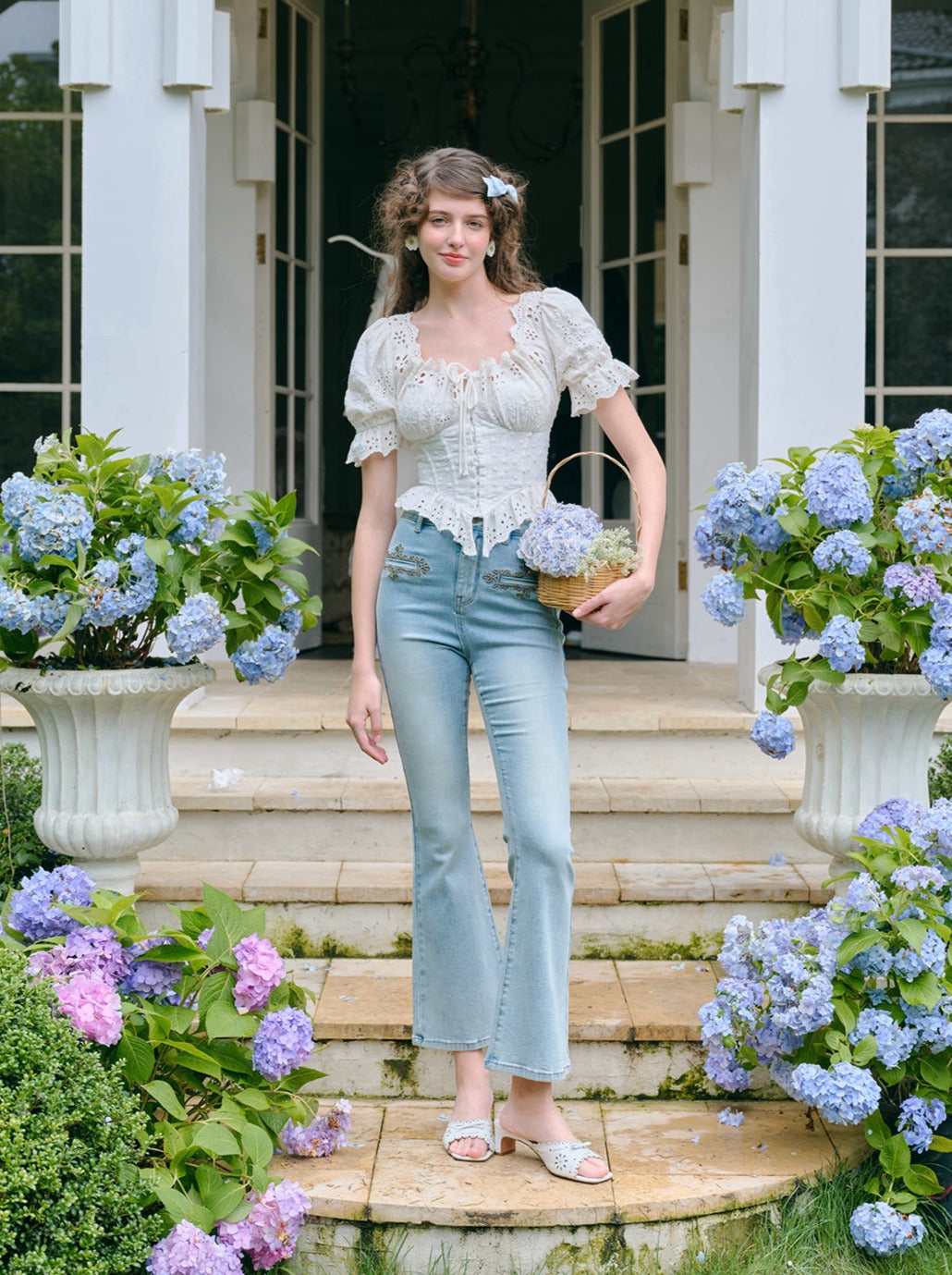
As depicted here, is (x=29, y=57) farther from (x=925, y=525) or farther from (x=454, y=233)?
(x=925, y=525)

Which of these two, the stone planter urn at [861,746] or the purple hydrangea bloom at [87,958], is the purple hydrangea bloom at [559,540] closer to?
the stone planter urn at [861,746]

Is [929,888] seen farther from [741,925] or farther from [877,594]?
[877,594]

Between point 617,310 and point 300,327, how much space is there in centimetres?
128

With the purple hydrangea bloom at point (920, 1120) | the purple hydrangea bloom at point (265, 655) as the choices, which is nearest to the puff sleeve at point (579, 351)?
the purple hydrangea bloom at point (265, 655)

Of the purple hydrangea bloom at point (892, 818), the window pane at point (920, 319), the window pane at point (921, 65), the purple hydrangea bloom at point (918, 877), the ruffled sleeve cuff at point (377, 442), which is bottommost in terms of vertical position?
the purple hydrangea bloom at point (918, 877)

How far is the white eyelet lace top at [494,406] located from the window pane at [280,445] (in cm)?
351

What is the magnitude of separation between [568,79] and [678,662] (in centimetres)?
485

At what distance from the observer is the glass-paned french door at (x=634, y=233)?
5.86 meters

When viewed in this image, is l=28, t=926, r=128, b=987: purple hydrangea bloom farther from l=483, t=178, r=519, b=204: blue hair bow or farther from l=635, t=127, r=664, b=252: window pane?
l=635, t=127, r=664, b=252: window pane

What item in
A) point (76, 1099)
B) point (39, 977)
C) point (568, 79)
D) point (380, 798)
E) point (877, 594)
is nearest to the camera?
point (76, 1099)

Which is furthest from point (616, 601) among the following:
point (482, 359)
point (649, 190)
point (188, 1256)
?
point (649, 190)

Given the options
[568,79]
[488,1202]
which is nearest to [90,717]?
[488,1202]

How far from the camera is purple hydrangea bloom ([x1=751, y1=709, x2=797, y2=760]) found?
2.86 meters

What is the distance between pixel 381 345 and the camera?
8.58ft
